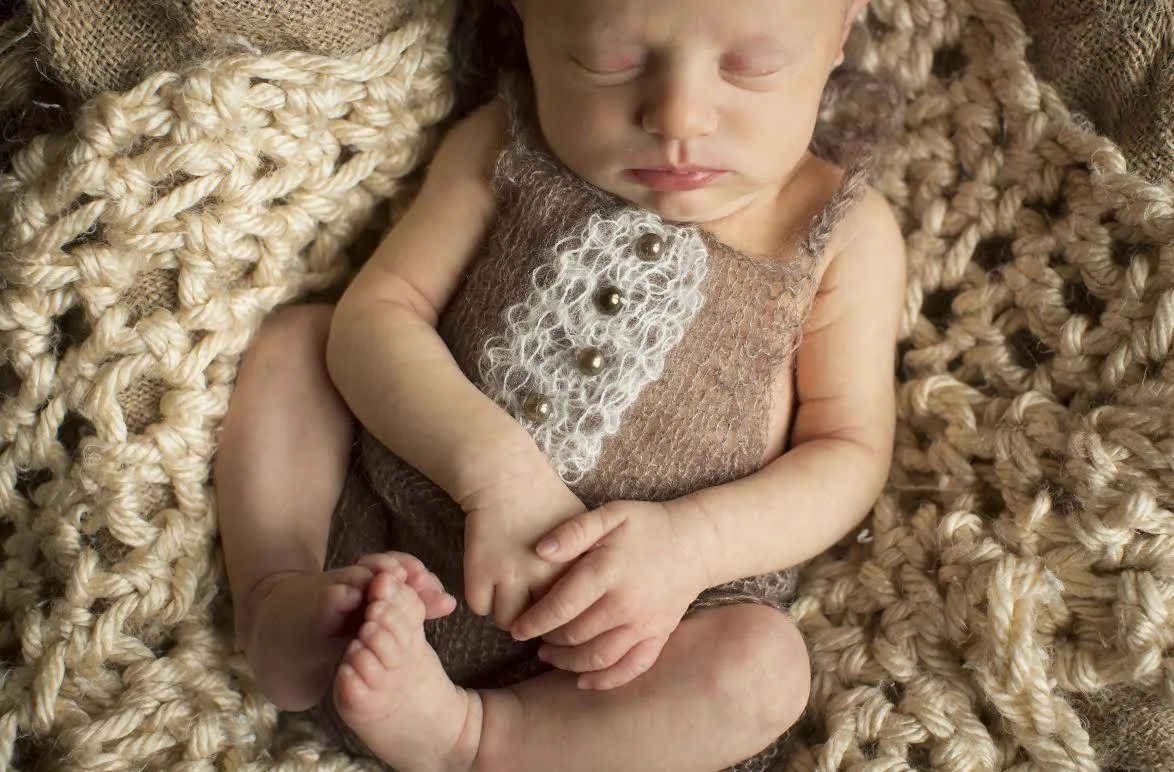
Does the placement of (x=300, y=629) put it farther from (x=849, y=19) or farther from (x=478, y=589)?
(x=849, y=19)

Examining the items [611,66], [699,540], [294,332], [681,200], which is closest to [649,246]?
[681,200]

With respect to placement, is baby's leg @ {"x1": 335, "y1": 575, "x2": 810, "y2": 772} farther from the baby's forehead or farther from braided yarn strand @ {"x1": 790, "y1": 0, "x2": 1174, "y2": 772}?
the baby's forehead

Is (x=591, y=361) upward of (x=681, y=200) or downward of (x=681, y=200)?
downward

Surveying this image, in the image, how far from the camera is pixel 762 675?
0.98m

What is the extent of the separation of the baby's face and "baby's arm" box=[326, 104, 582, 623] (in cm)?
12

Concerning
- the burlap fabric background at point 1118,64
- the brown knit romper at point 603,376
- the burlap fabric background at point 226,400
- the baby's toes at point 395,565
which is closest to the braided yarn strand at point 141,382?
the burlap fabric background at point 226,400

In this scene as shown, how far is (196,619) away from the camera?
3.59 feet

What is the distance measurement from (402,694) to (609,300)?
38 cm

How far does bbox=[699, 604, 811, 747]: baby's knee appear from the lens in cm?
97

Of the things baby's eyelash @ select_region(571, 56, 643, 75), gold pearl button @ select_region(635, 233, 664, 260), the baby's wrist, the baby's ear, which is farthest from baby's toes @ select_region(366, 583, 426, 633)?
the baby's ear

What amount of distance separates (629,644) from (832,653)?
27 centimetres

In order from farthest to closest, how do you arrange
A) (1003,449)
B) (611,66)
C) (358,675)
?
1. (1003,449)
2. (611,66)
3. (358,675)

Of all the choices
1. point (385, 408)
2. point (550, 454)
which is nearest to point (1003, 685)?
point (550, 454)

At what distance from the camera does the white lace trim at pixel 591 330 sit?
3.39 ft
